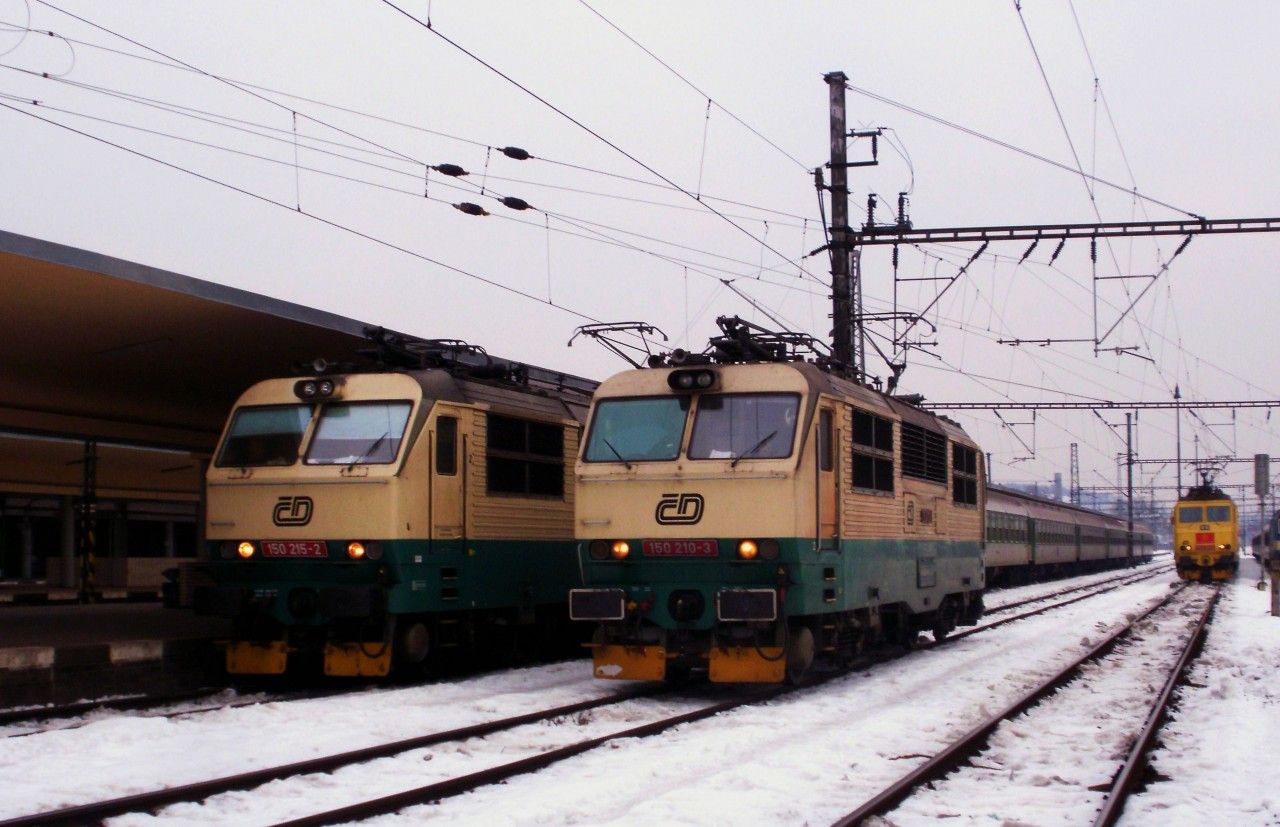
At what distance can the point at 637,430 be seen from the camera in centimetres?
A: 1326

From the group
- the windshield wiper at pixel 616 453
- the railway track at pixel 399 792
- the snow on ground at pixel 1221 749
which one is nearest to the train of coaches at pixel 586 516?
the windshield wiper at pixel 616 453

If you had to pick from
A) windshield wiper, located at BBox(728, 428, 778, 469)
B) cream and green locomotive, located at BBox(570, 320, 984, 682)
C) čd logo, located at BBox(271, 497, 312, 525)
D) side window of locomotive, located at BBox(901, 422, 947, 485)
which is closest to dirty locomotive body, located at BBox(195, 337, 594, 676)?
čd logo, located at BBox(271, 497, 312, 525)

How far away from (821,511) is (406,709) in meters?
4.21

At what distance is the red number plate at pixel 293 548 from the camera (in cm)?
1323

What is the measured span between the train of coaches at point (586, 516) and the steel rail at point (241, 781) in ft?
6.62

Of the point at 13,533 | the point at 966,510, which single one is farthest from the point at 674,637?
the point at 13,533

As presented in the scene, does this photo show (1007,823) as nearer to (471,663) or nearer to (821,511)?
(821,511)

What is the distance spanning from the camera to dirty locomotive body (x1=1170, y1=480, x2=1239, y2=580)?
44.6 metres

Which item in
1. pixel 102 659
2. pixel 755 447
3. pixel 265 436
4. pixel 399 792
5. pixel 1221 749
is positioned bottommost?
pixel 1221 749

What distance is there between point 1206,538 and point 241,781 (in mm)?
42156

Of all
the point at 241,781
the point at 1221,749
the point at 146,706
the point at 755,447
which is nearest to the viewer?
the point at 241,781

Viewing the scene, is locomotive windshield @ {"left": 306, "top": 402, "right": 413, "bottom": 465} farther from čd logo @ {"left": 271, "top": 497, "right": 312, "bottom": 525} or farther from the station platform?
the station platform

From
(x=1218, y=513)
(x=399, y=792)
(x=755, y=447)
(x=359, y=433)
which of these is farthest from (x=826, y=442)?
(x=1218, y=513)

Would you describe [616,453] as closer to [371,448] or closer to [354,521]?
[371,448]
